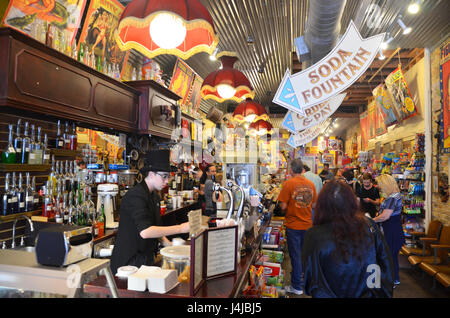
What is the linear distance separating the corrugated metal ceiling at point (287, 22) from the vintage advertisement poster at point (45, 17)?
1561 millimetres

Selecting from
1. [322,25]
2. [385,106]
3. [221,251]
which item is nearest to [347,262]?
[221,251]

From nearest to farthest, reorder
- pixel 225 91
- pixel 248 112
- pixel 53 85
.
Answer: pixel 53 85 < pixel 225 91 < pixel 248 112

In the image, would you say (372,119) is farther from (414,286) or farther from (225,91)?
(225,91)

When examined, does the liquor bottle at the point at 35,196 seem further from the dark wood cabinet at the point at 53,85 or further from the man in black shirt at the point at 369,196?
the man in black shirt at the point at 369,196

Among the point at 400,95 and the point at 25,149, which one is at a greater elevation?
the point at 400,95

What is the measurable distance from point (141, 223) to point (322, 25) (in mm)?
3523

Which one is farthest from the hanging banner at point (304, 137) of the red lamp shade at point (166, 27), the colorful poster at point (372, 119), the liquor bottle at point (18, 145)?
the colorful poster at point (372, 119)

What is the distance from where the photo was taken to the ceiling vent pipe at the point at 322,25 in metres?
3.67

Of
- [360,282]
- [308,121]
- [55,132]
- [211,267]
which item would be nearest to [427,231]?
[308,121]

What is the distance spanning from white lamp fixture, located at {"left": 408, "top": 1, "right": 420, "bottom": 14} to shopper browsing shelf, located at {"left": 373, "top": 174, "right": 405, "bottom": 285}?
7.53 ft

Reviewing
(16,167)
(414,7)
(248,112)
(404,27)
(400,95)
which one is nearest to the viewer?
(16,167)

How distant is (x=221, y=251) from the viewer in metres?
1.88
